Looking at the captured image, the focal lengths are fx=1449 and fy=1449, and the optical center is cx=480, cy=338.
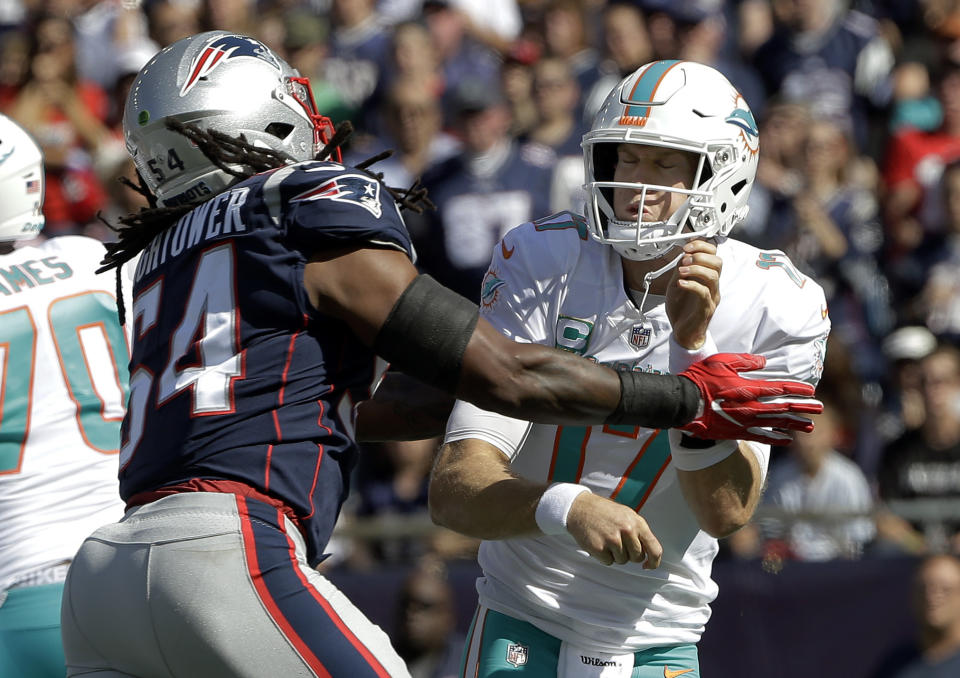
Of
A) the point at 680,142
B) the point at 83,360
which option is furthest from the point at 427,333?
the point at 83,360

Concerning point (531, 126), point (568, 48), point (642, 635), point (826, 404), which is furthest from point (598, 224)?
point (568, 48)

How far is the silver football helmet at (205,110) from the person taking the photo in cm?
329

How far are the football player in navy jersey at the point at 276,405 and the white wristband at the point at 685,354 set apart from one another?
56 millimetres

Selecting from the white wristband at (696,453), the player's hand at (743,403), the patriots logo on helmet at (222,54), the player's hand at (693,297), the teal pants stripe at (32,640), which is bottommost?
the teal pants stripe at (32,640)

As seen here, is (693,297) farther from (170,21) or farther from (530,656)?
(170,21)

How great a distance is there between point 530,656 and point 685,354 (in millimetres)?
891

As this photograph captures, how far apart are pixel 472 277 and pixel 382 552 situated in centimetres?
164

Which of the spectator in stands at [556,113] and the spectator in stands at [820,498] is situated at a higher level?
the spectator in stands at [556,113]

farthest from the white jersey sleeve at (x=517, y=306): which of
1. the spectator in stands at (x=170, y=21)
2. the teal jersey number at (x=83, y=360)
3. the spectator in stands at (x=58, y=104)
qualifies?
the spectator in stands at (x=170, y=21)

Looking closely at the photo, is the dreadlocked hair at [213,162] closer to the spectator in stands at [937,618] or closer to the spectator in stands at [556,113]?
the spectator in stands at [937,618]

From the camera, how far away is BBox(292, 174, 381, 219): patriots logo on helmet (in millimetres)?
2913

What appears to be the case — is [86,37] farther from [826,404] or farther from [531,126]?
[826,404]

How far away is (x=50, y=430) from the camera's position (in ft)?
13.3

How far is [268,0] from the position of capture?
10797mm
